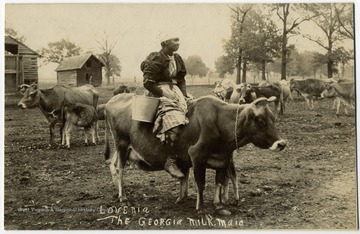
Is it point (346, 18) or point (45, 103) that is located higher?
point (346, 18)

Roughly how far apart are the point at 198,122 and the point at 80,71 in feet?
6.11

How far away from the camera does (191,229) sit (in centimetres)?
531

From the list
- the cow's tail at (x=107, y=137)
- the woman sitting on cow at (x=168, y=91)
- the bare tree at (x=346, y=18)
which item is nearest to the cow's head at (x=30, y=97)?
the cow's tail at (x=107, y=137)

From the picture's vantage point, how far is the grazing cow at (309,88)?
20.6 feet

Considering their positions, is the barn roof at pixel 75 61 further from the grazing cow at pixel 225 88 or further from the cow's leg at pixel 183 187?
the cow's leg at pixel 183 187

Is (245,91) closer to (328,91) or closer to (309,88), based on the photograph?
(309,88)

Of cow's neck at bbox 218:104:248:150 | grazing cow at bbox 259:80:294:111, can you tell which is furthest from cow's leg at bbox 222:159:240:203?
grazing cow at bbox 259:80:294:111

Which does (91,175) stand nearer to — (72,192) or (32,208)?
(72,192)

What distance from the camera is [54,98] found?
20.9 feet

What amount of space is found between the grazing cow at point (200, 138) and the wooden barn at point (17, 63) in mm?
1253

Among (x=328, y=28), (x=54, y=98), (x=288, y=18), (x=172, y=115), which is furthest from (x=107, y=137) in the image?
(x=328, y=28)

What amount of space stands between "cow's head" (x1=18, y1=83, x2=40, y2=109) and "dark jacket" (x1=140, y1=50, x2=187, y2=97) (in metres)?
1.79

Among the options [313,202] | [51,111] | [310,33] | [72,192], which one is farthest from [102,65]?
[313,202]

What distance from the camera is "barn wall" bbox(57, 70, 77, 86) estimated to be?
6031mm
